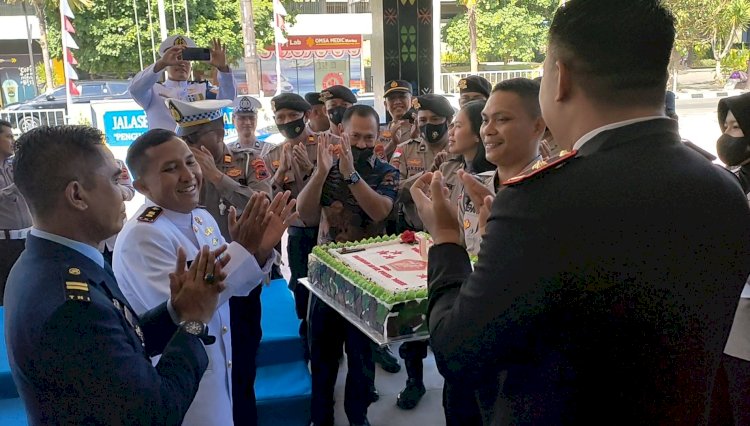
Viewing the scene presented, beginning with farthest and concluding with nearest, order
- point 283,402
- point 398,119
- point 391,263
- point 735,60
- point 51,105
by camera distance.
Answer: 1. point 735,60
2. point 51,105
3. point 398,119
4. point 283,402
5. point 391,263

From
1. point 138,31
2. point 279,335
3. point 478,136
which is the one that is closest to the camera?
point 478,136

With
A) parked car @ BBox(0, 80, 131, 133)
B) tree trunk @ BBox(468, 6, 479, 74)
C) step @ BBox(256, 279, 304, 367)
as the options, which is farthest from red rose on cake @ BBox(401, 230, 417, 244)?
tree trunk @ BBox(468, 6, 479, 74)

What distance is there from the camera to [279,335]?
11.5 ft

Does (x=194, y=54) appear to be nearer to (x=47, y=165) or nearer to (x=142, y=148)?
(x=142, y=148)

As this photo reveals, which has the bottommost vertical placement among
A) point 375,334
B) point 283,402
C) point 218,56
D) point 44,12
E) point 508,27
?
point 283,402

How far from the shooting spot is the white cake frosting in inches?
79.4

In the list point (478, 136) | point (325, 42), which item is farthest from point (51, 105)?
point (478, 136)

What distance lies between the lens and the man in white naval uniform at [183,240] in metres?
1.75

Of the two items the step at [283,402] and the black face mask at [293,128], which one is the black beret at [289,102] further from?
the step at [283,402]

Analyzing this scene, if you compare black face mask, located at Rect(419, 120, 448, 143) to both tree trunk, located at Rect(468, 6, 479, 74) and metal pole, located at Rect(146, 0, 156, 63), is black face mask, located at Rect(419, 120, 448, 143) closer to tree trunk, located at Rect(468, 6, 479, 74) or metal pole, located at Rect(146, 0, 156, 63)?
metal pole, located at Rect(146, 0, 156, 63)

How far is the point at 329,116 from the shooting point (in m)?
4.50

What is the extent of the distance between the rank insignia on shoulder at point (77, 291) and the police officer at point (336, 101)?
10.8 ft

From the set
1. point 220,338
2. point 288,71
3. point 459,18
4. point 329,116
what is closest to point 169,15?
point 288,71

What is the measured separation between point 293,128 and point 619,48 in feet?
10.3
